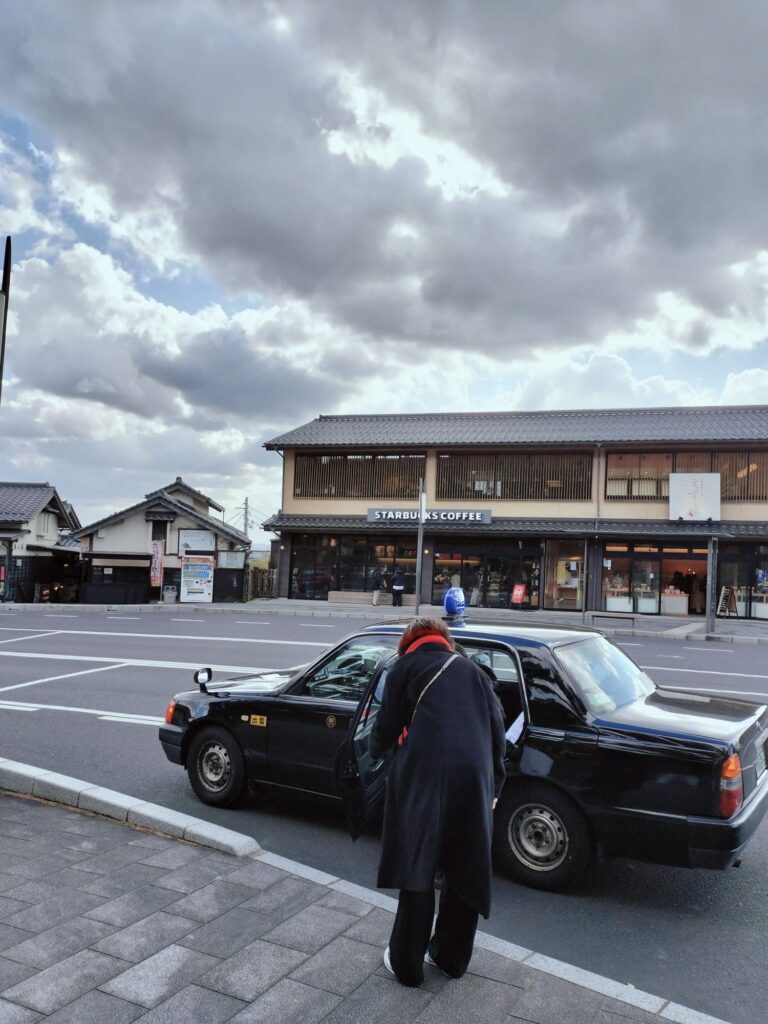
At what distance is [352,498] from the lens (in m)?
32.7

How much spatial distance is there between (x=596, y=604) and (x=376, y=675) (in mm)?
26314

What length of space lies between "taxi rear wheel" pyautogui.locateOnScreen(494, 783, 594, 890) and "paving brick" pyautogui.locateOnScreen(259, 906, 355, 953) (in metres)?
1.22

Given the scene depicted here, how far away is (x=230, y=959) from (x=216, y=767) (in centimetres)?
263

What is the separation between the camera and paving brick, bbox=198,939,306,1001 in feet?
10.2

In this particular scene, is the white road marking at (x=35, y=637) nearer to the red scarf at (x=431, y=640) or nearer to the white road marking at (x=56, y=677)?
the white road marking at (x=56, y=677)

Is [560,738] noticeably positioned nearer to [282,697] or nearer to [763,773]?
[763,773]

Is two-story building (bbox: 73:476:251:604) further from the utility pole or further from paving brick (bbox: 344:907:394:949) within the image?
paving brick (bbox: 344:907:394:949)

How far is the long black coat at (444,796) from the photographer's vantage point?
10.1ft

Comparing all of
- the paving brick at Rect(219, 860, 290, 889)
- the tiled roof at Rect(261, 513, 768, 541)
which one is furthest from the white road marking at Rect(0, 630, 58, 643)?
the paving brick at Rect(219, 860, 290, 889)

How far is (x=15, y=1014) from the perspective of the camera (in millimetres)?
2859

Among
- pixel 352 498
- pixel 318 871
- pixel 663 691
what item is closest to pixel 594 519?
pixel 352 498

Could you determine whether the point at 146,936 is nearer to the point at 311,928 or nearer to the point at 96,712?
the point at 311,928

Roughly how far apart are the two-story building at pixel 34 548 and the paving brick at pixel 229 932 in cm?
3358

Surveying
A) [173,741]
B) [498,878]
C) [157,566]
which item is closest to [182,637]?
[173,741]
